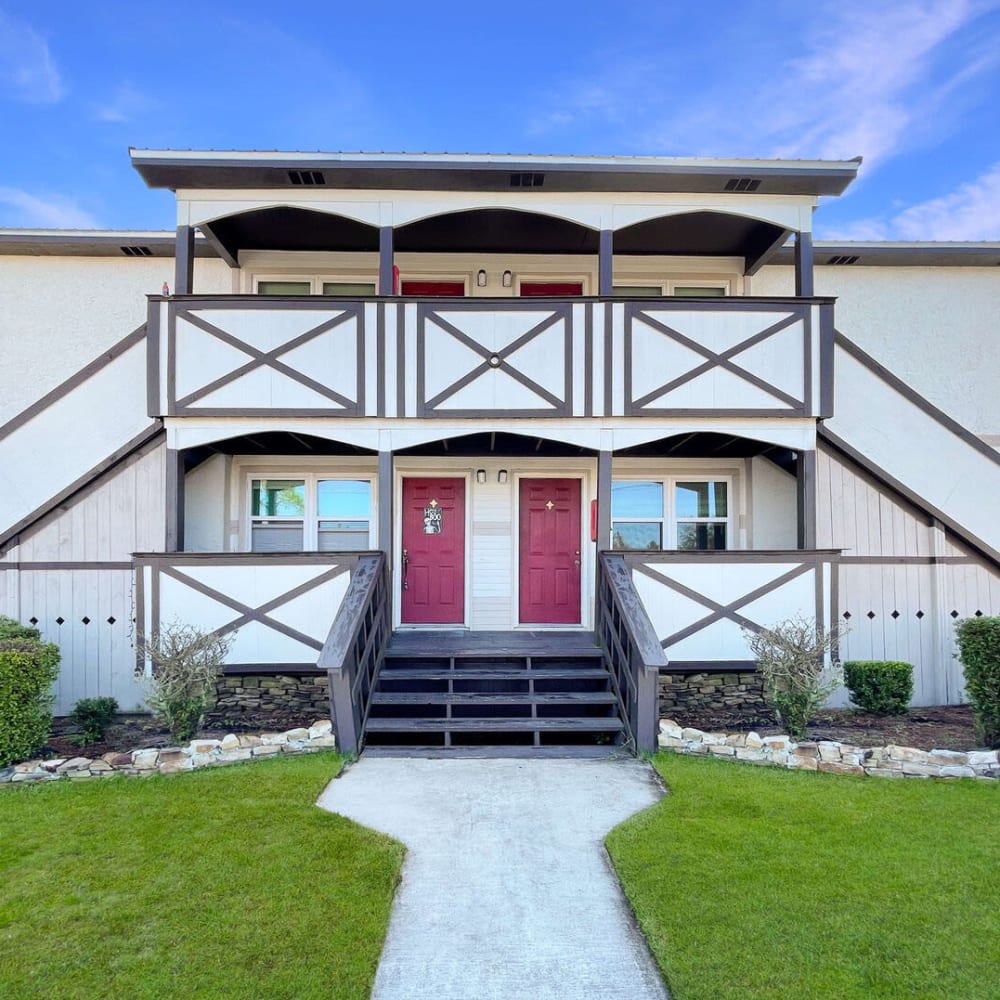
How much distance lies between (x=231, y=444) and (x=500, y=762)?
18.7ft

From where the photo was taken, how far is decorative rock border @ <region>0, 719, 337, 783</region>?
5844 mm

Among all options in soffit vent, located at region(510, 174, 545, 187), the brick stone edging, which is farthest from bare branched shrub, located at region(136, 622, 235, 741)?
soffit vent, located at region(510, 174, 545, 187)

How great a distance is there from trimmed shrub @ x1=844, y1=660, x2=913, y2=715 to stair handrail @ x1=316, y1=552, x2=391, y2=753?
5553 mm

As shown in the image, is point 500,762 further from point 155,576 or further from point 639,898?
point 155,576

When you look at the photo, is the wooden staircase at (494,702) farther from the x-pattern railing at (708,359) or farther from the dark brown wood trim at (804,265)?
the dark brown wood trim at (804,265)

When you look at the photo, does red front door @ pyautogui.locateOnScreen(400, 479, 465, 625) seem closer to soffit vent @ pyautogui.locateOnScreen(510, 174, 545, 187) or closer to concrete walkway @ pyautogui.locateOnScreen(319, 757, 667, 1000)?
concrete walkway @ pyautogui.locateOnScreen(319, 757, 667, 1000)

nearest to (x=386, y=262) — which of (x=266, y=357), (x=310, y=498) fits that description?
(x=266, y=357)

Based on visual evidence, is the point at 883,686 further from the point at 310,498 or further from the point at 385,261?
the point at 310,498

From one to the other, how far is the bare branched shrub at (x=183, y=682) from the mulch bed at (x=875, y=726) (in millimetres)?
5075

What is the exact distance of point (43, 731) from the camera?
622 cm

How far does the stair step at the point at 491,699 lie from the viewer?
22.7 ft

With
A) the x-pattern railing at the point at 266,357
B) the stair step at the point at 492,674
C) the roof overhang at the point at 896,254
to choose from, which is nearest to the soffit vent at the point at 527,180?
the x-pattern railing at the point at 266,357

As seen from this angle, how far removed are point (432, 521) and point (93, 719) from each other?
4.75 m

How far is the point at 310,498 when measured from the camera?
9.91 metres
